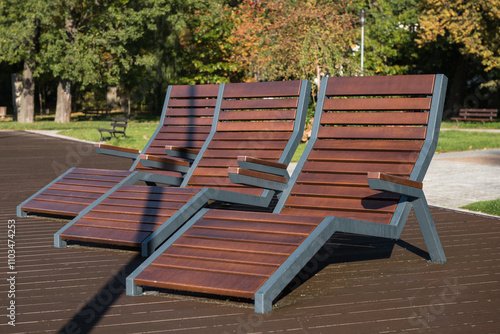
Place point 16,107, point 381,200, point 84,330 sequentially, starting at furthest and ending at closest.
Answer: point 16,107 < point 381,200 < point 84,330

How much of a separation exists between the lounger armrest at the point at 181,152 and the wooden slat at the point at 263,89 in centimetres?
72

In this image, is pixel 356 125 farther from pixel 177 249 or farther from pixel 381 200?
pixel 177 249

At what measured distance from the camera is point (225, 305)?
4297mm

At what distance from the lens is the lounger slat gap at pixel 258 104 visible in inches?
281

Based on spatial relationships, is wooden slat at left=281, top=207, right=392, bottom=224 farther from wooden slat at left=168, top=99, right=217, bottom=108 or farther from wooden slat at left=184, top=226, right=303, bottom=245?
wooden slat at left=168, top=99, right=217, bottom=108

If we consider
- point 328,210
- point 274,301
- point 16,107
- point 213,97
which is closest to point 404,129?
point 328,210

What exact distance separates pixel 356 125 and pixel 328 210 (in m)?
0.97

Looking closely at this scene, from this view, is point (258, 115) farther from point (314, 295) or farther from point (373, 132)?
point (314, 295)

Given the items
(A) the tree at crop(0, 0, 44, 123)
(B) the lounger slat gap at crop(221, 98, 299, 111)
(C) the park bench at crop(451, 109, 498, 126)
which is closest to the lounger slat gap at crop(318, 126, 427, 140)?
(B) the lounger slat gap at crop(221, 98, 299, 111)

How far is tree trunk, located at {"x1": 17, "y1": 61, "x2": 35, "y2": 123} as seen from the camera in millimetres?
35094

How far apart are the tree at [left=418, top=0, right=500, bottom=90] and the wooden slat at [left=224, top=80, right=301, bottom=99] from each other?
20.6m

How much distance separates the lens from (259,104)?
732cm

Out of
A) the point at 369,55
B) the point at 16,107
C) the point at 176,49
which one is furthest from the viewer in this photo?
the point at 16,107

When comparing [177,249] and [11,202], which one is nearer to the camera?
[177,249]
